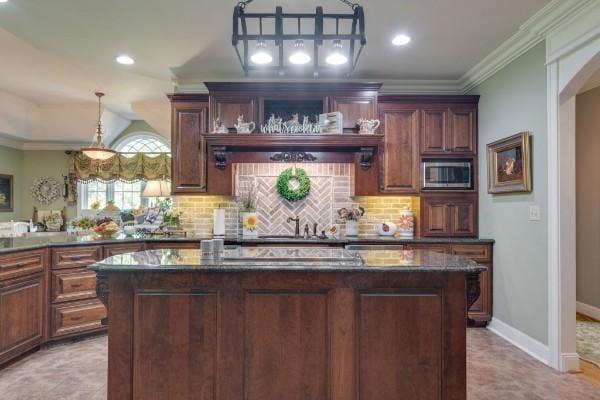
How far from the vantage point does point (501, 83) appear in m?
3.68

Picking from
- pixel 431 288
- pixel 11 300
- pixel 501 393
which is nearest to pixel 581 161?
pixel 501 393

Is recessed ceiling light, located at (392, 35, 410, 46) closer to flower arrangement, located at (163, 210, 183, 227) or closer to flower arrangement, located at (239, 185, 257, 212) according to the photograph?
flower arrangement, located at (239, 185, 257, 212)

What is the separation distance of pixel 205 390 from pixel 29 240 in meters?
2.65

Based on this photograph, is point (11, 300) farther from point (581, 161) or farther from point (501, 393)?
point (581, 161)

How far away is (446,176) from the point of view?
4.11 m

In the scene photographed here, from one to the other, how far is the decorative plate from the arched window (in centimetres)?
55

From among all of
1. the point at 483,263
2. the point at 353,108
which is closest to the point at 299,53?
the point at 353,108

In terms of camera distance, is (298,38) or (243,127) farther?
(243,127)

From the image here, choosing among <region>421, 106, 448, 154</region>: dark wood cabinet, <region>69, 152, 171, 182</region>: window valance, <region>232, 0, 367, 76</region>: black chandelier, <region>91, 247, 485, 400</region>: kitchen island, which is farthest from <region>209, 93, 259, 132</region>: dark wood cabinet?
<region>69, 152, 171, 182</region>: window valance

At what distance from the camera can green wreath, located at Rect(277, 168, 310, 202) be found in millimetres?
4320

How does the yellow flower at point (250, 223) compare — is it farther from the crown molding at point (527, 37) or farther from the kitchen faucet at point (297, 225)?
the crown molding at point (527, 37)

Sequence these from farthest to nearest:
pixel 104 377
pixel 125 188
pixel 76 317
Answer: pixel 125 188 < pixel 76 317 < pixel 104 377

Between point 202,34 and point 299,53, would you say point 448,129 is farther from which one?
point 202,34

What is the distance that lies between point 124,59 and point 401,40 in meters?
2.93
